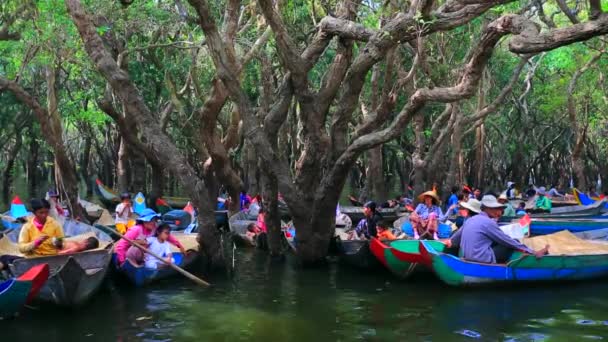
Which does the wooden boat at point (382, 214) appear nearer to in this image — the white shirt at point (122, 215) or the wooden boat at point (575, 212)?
the wooden boat at point (575, 212)

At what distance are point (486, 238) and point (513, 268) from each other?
2.12 ft

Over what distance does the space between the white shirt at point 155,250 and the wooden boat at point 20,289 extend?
2282mm

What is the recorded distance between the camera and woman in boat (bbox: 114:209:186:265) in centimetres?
994

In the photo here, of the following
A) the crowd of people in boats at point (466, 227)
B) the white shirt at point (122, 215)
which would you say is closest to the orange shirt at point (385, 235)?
the crowd of people in boats at point (466, 227)

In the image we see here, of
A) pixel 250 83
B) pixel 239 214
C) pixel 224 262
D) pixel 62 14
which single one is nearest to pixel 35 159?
pixel 250 83

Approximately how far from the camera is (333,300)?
957 cm

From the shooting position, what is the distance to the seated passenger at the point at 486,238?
9.40 meters

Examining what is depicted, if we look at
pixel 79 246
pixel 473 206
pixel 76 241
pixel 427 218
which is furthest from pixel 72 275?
pixel 427 218

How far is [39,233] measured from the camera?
9.21m

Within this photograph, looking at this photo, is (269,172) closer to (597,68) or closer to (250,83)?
(250,83)

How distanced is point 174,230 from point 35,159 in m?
18.1

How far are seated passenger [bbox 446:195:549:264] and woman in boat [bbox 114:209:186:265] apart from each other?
4357 mm

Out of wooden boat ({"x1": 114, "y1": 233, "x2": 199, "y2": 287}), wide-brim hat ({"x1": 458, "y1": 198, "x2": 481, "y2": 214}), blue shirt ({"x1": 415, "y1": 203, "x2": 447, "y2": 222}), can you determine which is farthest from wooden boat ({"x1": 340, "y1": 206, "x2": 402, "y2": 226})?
wooden boat ({"x1": 114, "y1": 233, "x2": 199, "y2": 287})

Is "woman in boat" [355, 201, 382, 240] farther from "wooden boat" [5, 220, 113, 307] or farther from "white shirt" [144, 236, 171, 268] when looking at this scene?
"wooden boat" [5, 220, 113, 307]
